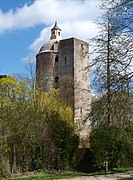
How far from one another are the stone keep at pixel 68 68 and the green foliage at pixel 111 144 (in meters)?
19.1

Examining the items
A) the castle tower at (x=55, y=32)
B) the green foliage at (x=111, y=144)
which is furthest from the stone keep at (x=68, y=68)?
the green foliage at (x=111, y=144)

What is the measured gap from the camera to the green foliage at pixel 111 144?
21016mm

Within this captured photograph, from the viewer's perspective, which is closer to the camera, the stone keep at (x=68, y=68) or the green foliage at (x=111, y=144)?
the green foliage at (x=111, y=144)

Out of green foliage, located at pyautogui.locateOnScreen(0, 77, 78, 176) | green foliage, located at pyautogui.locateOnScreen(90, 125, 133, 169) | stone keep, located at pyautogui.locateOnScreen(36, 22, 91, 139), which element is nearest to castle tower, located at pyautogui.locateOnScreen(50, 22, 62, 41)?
stone keep, located at pyautogui.locateOnScreen(36, 22, 91, 139)

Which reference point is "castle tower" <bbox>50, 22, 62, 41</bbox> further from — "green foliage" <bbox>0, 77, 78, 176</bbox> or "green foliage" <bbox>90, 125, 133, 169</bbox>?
"green foliage" <bbox>90, 125, 133, 169</bbox>

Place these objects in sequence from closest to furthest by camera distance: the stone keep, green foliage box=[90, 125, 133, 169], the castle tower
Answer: green foliage box=[90, 125, 133, 169]
the stone keep
the castle tower

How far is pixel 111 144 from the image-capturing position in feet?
69.6

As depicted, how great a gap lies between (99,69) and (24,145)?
6.34 meters

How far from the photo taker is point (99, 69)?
18.1m

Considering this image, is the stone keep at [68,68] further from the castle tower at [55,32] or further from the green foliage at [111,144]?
the green foliage at [111,144]

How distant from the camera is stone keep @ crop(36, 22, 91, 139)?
1694 inches

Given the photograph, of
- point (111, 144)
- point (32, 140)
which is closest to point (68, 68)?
point (111, 144)

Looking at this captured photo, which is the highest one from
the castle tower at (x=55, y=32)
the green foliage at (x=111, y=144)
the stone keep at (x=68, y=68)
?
the castle tower at (x=55, y=32)

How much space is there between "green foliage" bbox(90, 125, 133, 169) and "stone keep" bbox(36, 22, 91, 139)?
19.1 m
